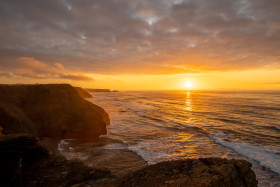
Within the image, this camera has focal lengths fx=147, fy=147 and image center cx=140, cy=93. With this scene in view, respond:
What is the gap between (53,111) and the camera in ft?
61.4

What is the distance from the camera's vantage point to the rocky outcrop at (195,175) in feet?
16.1

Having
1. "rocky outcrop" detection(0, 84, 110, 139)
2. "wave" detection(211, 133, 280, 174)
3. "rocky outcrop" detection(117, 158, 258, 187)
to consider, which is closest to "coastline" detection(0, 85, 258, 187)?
"rocky outcrop" detection(117, 158, 258, 187)

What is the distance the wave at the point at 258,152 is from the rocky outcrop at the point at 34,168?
1314cm

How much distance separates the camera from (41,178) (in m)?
6.98

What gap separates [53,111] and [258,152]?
23397 millimetres

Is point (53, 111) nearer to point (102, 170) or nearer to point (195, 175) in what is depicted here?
point (102, 170)

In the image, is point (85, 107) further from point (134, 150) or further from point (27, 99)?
point (134, 150)

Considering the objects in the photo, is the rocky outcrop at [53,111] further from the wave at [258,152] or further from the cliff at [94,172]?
the wave at [258,152]

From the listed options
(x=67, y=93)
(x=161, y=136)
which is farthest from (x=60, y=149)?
(x=161, y=136)

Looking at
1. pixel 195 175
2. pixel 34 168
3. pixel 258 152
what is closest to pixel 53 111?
pixel 34 168

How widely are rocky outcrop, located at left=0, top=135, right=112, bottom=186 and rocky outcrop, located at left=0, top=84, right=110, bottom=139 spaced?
9550mm

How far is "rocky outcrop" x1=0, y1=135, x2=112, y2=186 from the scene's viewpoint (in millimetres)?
6828

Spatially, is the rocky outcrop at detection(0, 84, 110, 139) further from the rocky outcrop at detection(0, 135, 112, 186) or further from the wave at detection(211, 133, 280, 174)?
the wave at detection(211, 133, 280, 174)

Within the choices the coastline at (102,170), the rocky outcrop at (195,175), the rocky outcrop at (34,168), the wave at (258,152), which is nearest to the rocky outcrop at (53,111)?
the coastline at (102,170)
